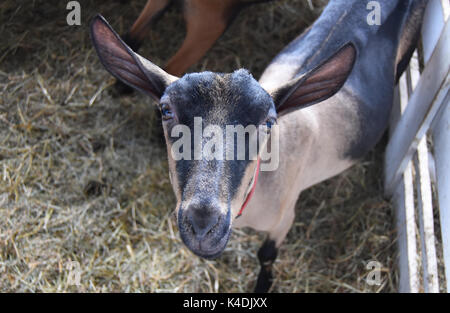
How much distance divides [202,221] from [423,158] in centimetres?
202

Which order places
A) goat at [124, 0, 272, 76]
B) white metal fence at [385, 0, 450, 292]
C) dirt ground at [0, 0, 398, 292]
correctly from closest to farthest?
1. white metal fence at [385, 0, 450, 292]
2. dirt ground at [0, 0, 398, 292]
3. goat at [124, 0, 272, 76]

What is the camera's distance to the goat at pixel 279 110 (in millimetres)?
1767

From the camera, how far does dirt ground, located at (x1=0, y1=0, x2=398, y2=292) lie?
320 cm

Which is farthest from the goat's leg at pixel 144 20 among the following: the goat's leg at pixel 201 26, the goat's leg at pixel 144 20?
the goat's leg at pixel 201 26

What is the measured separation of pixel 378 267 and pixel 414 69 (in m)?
1.43

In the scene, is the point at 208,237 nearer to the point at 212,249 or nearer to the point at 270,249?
the point at 212,249

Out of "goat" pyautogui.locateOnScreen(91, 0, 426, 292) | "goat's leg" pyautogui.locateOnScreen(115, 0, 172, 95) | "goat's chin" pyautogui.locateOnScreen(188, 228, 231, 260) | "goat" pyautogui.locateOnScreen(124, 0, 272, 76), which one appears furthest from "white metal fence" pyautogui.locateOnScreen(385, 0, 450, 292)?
"goat's leg" pyautogui.locateOnScreen(115, 0, 172, 95)

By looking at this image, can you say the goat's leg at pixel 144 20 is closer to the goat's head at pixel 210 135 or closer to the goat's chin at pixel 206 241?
the goat's head at pixel 210 135

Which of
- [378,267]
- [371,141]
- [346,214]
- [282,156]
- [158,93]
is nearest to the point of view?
[158,93]

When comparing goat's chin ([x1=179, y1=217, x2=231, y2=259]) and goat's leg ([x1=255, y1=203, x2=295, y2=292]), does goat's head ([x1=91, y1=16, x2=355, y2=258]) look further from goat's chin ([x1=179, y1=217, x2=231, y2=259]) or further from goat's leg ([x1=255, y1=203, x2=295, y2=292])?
goat's leg ([x1=255, y1=203, x2=295, y2=292])

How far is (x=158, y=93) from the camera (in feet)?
6.97

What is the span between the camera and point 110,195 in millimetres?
3500

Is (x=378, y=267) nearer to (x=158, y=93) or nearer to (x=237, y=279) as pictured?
A: (x=237, y=279)
